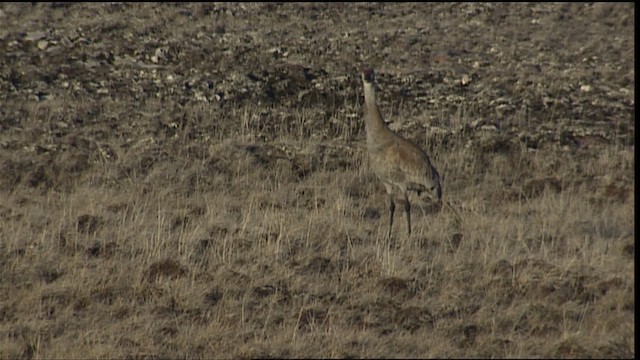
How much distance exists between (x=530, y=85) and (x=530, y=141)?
2712mm

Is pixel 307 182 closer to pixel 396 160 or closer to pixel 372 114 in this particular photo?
pixel 372 114

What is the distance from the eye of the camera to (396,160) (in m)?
10.6

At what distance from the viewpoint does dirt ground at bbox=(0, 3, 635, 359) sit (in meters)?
8.73

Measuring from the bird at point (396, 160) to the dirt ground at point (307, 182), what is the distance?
21.1 inches

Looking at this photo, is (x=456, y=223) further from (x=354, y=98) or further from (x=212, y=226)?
(x=354, y=98)

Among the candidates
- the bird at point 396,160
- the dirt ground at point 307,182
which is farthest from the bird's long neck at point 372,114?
the dirt ground at point 307,182

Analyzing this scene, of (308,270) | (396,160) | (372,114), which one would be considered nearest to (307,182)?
(372,114)

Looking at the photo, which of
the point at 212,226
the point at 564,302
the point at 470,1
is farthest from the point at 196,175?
the point at 470,1

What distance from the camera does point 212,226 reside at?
1118 centimetres

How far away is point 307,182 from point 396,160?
110 inches

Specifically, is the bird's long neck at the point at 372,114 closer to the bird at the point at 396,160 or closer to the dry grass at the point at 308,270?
the bird at the point at 396,160

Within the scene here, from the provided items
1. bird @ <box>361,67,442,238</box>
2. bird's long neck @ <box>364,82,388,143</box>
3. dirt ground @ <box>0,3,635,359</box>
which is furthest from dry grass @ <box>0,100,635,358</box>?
bird's long neck @ <box>364,82,388,143</box>

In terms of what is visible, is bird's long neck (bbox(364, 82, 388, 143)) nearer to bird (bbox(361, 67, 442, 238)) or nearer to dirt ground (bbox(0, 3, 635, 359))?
bird (bbox(361, 67, 442, 238))

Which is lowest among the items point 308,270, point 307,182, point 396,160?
point 307,182
